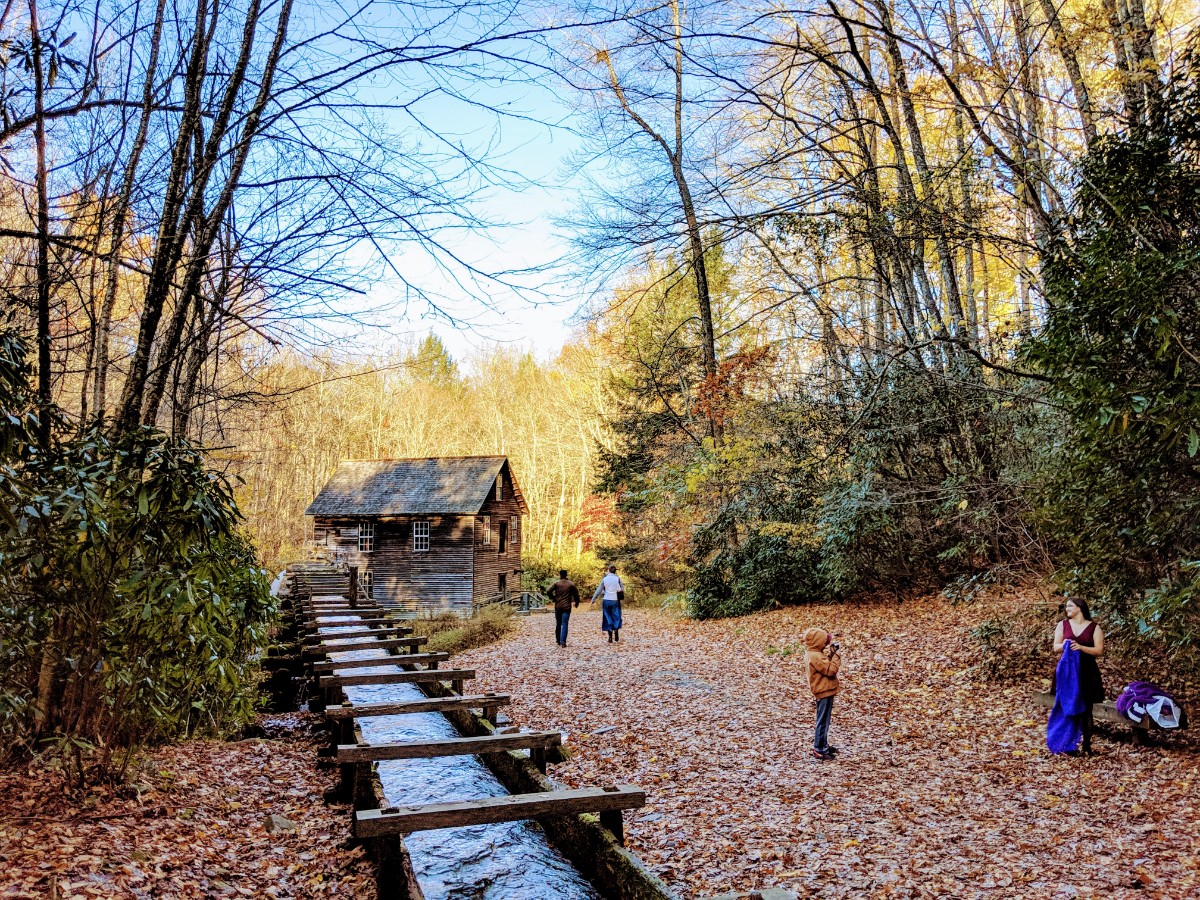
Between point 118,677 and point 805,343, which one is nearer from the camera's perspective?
point 118,677

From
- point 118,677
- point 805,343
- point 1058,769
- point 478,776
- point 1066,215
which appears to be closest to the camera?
point 118,677

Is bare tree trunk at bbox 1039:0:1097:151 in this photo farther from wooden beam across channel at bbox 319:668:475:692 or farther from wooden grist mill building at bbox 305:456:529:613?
wooden grist mill building at bbox 305:456:529:613

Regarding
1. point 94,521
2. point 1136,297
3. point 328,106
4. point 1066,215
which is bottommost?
point 94,521

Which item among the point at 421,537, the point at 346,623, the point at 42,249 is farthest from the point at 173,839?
the point at 421,537

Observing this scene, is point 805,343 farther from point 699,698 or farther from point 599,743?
point 599,743

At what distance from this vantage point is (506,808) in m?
4.80

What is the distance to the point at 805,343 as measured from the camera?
69.5ft

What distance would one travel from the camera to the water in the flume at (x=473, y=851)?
4961 millimetres

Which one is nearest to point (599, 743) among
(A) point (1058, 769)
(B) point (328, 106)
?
(A) point (1058, 769)

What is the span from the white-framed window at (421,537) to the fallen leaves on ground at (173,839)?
27023 millimetres

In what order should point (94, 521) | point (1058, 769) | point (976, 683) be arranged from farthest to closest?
point (976, 683), point (1058, 769), point (94, 521)

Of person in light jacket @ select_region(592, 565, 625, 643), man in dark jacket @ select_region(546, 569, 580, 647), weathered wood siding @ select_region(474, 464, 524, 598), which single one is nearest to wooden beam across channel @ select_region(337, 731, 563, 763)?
man in dark jacket @ select_region(546, 569, 580, 647)

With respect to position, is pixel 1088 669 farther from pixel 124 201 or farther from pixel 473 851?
pixel 124 201

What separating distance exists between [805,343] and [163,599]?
62.0ft
